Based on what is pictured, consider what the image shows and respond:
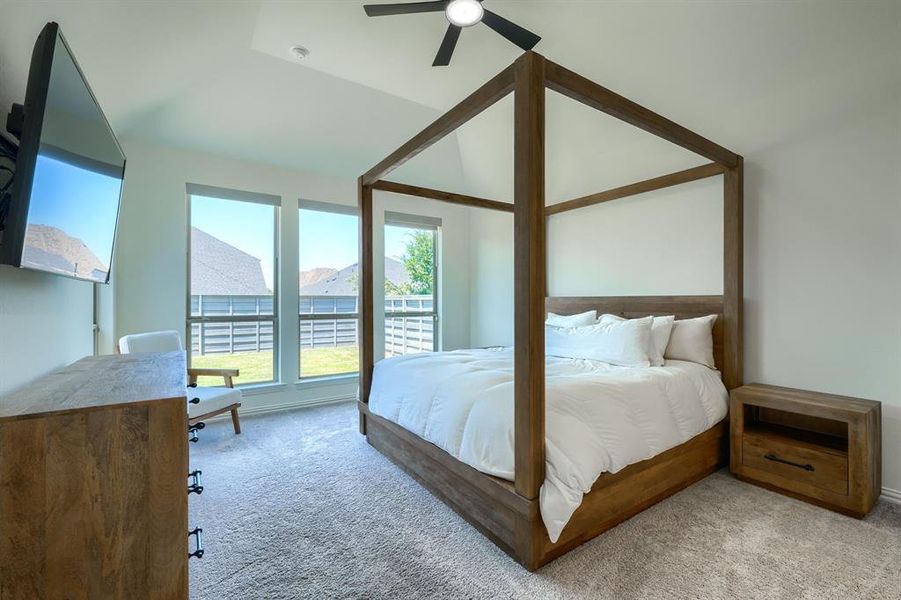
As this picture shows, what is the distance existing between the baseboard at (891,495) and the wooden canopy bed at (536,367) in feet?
2.54

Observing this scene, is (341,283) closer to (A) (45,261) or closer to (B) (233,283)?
(B) (233,283)

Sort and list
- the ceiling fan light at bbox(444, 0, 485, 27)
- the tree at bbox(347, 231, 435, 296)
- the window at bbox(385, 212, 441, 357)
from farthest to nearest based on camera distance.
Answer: the tree at bbox(347, 231, 435, 296), the window at bbox(385, 212, 441, 357), the ceiling fan light at bbox(444, 0, 485, 27)

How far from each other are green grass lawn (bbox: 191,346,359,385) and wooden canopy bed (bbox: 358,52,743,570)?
1710 mm

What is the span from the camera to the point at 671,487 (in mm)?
2297

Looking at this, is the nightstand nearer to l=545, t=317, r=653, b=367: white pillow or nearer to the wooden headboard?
the wooden headboard

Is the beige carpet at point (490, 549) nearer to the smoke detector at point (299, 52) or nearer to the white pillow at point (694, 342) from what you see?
the white pillow at point (694, 342)

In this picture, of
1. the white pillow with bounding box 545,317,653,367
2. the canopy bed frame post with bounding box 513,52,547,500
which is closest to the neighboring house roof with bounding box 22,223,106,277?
the canopy bed frame post with bounding box 513,52,547,500

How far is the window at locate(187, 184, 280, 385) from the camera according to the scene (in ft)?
12.6

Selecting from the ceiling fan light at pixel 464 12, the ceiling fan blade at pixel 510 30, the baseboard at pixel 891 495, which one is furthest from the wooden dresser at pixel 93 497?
the baseboard at pixel 891 495

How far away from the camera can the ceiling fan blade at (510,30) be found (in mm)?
2152

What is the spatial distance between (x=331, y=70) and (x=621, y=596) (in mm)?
4268

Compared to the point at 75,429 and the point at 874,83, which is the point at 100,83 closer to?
the point at 75,429

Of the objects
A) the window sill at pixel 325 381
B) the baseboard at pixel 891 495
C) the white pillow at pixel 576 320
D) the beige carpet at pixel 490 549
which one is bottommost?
the beige carpet at pixel 490 549

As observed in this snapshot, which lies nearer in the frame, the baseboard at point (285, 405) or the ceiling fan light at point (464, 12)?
the ceiling fan light at point (464, 12)
